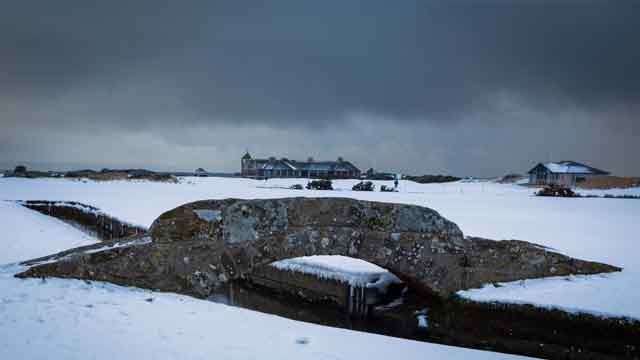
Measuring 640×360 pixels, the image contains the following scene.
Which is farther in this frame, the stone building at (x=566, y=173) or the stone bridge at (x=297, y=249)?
the stone building at (x=566, y=173)

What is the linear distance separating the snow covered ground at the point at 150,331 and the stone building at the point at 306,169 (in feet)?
270

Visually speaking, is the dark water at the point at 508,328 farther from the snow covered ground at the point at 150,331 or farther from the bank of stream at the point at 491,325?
the snow covered ground at the point at 150,331

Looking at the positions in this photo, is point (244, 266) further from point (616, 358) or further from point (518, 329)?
point (616, 358)

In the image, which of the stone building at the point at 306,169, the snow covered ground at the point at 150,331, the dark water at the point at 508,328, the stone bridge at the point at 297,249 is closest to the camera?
the snow covered ground at the point at 150,331

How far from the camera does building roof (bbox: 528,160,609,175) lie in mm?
64375

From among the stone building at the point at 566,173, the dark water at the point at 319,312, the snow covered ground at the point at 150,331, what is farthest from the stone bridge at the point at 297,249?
the stone building at the point at 566,173

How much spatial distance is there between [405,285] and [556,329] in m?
3.27

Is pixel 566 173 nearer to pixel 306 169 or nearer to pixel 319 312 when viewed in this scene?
pixel 306 169

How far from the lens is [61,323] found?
14.1ft

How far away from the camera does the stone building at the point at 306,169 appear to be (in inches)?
3509

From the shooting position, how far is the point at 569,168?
65188mm

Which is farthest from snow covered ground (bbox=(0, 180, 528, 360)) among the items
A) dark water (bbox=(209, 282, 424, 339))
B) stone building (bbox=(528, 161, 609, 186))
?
stone building (bbox=(528, 161, 609, 186))

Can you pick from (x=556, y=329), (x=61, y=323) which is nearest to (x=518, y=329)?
(x=556, y=329)

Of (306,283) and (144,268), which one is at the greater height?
(144,268)
